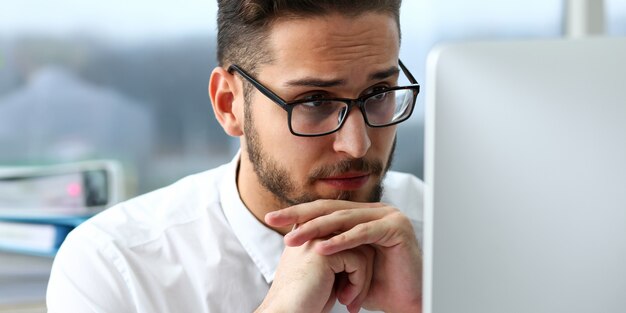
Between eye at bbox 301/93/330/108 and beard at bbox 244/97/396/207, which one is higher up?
eye at bbox 301/93/330/108

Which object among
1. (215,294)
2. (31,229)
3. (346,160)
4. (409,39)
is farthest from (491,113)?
(31,229)

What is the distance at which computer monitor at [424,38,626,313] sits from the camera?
2.12 feet

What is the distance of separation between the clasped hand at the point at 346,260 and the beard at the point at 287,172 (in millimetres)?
174

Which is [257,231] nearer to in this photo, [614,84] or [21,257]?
[614,84]

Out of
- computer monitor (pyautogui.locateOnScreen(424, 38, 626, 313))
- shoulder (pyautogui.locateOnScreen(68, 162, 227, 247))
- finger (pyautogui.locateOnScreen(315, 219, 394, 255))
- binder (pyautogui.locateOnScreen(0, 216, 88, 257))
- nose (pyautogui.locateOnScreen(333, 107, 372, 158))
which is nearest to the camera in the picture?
computer monitor (pyautogui.locateOnScreen(424, 38, 626, 313))

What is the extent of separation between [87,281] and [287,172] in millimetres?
432

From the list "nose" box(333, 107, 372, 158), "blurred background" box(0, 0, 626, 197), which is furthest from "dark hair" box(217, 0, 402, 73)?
"blurred background" box(0, 0, 626, 197)

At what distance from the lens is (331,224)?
1.20m

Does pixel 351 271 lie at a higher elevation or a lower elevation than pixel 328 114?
lower

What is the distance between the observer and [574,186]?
26.1 inches

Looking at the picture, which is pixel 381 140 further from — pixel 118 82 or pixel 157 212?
pixel 118 82

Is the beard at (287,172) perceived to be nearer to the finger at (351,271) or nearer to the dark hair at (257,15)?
the dark hair at (257,15)

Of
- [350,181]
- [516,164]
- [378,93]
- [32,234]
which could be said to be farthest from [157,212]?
[32,234]

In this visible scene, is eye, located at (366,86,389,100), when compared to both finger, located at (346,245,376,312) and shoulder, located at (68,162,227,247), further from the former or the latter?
shoulder, located at (68,162,227,247)
